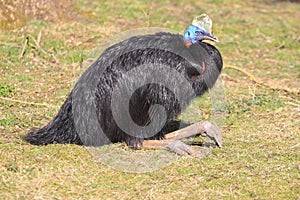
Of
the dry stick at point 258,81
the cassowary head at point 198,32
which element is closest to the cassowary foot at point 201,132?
the cassowary head at point 198,32

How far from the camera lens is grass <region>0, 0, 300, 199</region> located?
4.55m

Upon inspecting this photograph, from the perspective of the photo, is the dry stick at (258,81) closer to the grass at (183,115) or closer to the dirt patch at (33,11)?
the grass at (183,115)

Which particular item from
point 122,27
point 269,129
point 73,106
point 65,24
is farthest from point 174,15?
point 73,106

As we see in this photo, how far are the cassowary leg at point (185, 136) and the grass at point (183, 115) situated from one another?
111mm

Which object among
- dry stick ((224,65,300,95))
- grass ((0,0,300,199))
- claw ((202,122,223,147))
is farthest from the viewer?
dry stick ((224,65,300,95))

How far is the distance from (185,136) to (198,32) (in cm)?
98

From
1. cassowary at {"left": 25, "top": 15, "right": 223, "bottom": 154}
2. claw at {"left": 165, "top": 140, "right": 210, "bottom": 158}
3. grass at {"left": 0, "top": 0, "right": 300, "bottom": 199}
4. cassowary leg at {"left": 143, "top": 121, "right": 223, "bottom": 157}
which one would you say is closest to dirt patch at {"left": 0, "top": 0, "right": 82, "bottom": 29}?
grass at {"left": 0, "top": 0, "right": 300, "bottom": 199}

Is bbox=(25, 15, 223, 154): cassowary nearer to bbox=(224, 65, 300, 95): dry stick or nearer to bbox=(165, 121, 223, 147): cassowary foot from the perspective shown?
bbox=(165, 121, 223, 147): cassowary foot

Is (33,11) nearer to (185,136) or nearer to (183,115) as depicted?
(183,115)

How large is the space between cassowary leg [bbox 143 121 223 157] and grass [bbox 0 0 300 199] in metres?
0.11

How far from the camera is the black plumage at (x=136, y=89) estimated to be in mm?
5184

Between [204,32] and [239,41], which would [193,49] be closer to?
[204,32]

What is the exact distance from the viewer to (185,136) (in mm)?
5504

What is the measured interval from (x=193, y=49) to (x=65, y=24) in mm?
4466
